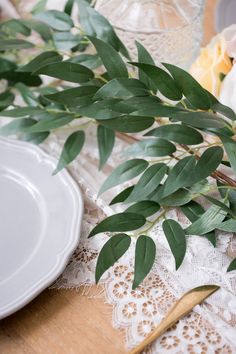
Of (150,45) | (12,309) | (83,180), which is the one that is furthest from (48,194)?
(150,45)

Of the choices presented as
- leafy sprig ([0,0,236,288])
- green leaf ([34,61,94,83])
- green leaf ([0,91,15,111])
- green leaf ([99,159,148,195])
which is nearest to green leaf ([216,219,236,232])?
leafy sprig ([0,0,236,288])

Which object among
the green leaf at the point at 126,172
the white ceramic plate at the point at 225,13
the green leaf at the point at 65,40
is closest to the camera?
the green leaf at the point at 126,172

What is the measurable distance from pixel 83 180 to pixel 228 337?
0.83 feet

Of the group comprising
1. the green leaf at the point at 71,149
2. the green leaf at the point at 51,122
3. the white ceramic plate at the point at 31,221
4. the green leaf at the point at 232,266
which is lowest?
the white ceramic plate at the point at 31,221

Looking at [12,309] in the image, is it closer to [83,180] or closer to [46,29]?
[83,180]

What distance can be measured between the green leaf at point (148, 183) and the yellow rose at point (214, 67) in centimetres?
12

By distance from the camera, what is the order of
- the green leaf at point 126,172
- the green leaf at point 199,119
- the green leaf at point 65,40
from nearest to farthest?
the green leaf at point 199,119 < the green leaf at point 126,172 < the green leaf at point 65,40

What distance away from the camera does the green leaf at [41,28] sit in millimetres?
735

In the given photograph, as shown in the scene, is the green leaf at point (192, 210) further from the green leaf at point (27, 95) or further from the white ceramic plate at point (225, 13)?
the white ceramic plate at point (225, 13)

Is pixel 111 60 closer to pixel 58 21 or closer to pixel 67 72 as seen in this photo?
pixel 67 72

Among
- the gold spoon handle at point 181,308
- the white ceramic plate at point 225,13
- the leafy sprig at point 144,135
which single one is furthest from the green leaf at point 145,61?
the white ceramic plate at point 225,13

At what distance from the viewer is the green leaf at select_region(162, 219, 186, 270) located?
57 centimetres

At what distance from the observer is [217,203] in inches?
21.2

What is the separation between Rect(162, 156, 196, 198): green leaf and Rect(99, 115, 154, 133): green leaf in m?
0.05
